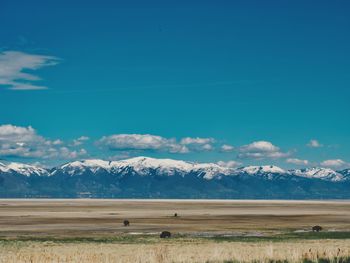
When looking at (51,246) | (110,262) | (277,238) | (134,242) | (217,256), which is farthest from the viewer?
(277,238)

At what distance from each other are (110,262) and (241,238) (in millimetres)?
28658

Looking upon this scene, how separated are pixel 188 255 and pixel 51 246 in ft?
47.9

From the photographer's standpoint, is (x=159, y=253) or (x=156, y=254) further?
(x=159, y=253)

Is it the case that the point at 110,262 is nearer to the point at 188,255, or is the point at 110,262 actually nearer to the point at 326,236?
the point at 188,255

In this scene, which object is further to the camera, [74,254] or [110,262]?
[74,254]

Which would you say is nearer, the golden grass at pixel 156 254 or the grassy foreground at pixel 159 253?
the golden grass at pixel 156 254

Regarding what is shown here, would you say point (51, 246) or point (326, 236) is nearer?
point (51, 246)

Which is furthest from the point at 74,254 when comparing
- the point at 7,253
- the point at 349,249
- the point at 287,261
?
the point at 349,249

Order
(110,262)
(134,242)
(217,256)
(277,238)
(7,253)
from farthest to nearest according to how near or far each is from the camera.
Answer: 1. (277,238)
2. (134,242)
3. (7,253)
4. (217,256)
5. (110,262)

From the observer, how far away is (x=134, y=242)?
6078 cm

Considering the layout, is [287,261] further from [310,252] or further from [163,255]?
[163,255]

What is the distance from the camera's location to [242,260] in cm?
4169

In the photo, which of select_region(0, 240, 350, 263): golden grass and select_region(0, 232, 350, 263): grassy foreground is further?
select_region(0, 232, 350, 263): grassy foreground

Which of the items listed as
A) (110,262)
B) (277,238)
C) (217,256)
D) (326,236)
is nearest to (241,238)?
(277,238)
